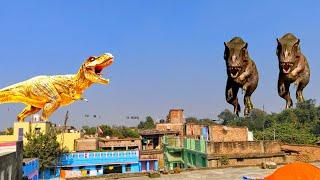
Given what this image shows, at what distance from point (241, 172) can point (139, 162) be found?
70.0 ft

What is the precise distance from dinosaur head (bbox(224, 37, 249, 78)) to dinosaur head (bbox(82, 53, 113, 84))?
17.7 ft

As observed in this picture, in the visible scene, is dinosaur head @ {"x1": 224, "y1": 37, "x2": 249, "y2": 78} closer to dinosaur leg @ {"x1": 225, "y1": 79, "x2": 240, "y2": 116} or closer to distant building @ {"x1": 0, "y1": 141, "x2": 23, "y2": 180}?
dinosaur leg @ {"x1": 225, "y1": 79, "x2": 240, "y2": 116}

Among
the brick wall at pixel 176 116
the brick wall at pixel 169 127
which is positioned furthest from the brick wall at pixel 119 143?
the brick wall at pixel 176 116

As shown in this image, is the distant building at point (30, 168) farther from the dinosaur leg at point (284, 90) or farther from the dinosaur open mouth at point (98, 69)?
the dinosaur leg at point (284, 90)

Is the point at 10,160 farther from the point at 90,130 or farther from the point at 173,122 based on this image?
the point at 90,130

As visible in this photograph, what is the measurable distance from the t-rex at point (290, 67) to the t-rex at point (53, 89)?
6.52m

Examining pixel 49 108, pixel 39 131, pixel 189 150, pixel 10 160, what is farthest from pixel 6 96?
pixel 39 131

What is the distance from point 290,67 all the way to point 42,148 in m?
30.2

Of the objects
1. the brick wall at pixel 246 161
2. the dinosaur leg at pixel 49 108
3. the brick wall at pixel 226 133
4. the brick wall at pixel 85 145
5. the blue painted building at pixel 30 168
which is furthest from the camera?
the brick wall at pixel 85 145

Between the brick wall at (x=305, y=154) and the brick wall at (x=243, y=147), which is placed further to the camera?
the brick wall at (x=305, y=154)

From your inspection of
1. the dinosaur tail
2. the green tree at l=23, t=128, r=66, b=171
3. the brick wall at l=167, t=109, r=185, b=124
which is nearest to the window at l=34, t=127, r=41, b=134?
the green tree at l=23, t=128, r=66, b=171

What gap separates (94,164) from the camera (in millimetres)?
39719

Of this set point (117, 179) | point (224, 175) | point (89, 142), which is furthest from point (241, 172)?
point (89, 142)

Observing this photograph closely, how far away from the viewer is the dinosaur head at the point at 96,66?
1397cm
